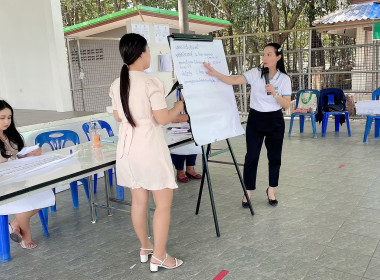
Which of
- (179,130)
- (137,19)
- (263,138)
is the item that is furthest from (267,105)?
(137,19)

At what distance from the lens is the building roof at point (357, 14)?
7.91 metres

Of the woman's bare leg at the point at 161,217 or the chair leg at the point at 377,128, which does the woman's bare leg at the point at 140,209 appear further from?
the chair leg at the point at 377,128

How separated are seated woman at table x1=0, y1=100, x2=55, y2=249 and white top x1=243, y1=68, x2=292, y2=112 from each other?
188 cm

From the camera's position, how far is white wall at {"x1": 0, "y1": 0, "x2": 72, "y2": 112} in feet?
17.9

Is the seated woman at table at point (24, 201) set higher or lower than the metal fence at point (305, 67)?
lower

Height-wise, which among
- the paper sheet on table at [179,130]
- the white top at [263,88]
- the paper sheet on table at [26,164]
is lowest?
the paper sheet on table at [26,164]

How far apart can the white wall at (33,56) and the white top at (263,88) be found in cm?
338

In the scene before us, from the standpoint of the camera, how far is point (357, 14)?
8.25m

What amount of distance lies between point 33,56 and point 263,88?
13.6ft

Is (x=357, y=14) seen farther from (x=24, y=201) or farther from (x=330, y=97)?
(x=24, y=201)

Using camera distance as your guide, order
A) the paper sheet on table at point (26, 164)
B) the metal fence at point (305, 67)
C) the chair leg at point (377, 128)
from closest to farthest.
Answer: the paper sheet on table at point (26, 164) → the chair leg at point (377, 128) → the metal fence at point (305, 67)

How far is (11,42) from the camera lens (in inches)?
245

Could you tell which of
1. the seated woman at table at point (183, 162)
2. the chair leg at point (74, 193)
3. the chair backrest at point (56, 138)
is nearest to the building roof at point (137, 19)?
the seated woman at table at point (183, 162)

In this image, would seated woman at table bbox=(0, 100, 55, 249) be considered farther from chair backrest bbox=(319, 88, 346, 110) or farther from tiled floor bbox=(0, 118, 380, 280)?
chair backrest bbox=(319, 88, 346, 110)
